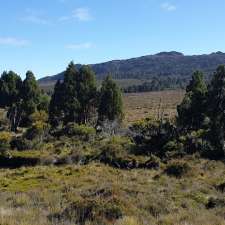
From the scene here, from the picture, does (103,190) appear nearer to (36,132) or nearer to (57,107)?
(36,132)

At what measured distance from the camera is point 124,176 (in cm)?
2858

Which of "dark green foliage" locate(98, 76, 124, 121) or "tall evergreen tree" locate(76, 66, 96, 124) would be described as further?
"tall evergreen tree" locate(76, 66, 96, 124)

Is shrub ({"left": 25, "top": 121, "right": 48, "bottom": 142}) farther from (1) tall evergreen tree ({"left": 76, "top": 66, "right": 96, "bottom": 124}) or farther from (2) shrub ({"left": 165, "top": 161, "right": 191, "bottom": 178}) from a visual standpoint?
(2) shrub ({"left": 165, "top": 161, "right": 191, "bottom": 178})

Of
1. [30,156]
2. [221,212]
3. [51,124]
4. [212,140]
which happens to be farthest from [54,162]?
[221,212]

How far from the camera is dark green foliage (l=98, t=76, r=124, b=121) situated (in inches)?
2044

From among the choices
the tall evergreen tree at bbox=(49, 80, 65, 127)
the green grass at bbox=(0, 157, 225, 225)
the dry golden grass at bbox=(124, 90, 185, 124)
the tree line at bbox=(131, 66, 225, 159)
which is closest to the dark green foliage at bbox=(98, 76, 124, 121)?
the tall evergreen tree at bbox=(49, 80, 65, 127)

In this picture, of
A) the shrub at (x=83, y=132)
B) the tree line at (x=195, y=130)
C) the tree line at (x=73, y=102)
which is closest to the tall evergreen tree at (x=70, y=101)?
the tree line at (x=73, y=102)

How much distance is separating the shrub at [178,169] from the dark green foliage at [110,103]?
891 inches

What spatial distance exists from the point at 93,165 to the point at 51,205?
19737mm

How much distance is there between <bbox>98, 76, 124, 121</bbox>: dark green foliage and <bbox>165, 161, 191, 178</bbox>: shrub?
74.2 ft

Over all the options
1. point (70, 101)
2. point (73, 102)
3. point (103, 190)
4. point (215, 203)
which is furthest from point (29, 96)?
point (215, 203)

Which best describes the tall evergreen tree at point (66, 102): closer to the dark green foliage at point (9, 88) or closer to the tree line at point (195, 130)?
the tree line at point (195, 130)

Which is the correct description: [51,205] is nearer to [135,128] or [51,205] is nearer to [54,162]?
[54,162]

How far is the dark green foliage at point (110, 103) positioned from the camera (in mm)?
51912
